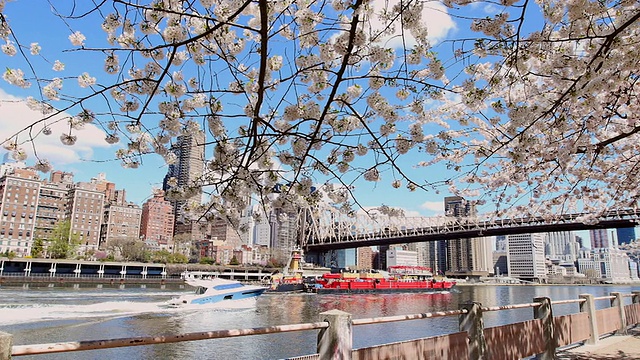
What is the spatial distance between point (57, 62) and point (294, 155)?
2983 mm

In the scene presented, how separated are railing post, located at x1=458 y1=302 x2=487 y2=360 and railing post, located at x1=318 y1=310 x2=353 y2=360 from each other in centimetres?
217

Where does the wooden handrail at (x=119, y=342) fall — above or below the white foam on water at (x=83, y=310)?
above

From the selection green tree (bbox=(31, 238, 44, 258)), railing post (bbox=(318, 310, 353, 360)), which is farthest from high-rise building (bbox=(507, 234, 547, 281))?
railing post (bbox=(318, 310, 353, 360))

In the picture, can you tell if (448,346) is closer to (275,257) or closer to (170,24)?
(170,24)

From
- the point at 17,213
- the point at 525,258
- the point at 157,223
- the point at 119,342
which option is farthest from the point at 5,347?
the point at 525,258

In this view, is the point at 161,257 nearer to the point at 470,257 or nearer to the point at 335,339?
the point at 335,339

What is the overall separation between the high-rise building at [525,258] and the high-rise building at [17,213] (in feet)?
537

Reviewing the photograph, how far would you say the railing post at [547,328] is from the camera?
6805 mm

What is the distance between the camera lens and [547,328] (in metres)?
6.88

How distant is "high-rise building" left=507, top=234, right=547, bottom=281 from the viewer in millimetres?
175075

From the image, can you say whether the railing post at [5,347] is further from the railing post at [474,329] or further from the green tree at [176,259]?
the green tree at [176,259]

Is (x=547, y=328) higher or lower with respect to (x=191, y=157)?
lower

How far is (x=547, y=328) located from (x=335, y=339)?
470cm

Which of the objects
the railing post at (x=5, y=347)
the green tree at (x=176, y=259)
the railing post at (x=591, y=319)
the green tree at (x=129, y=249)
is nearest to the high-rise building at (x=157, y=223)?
the green tree at (x=129, y=249)
